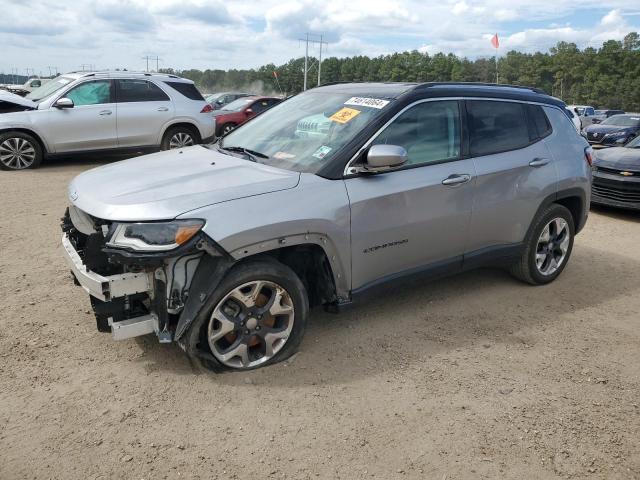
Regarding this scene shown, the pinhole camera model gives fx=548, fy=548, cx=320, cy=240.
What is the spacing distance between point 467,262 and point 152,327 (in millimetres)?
2490

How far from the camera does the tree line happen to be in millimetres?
62688

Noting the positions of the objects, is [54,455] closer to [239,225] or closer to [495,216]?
[239,225]

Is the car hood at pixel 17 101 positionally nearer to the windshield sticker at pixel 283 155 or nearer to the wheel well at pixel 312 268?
the windshield sticker at pixel 283 155

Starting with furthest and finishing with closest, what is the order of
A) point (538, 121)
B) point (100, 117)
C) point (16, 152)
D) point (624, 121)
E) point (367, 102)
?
point (624, 121)
point (100, 117)
point (16, 152)
point (538, 121)
point (367, 102)

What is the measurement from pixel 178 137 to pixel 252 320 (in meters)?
8.59

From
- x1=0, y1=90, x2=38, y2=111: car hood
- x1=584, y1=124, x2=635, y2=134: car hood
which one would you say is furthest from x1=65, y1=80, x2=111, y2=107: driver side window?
x1=584, y1=124, x2=635, y2=134: car hood

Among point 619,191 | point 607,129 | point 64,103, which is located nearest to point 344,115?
point 619,191

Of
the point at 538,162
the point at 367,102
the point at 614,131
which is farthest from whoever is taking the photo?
the point at 614,131

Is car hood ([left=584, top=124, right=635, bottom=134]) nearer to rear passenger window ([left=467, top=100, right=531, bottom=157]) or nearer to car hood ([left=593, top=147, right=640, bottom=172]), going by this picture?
car hood ([left=593, top=147, right=640, bottom=172])

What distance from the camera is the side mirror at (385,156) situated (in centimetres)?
347

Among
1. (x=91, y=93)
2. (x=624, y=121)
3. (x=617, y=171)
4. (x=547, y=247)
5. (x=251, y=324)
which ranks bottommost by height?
(x=251, y=324)

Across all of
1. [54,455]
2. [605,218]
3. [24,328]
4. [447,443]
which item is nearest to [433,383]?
[447,443]

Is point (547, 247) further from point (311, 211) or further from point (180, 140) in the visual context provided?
point (180, 140)

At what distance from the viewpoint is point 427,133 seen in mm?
4051
